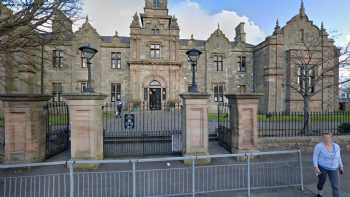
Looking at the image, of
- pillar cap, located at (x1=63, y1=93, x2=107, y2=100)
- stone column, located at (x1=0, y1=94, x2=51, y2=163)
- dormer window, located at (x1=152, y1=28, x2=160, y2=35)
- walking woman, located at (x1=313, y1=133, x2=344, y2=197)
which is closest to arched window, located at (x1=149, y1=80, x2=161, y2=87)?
dormer window, located at (x1=152, y1=28, x2=160, y2=35)

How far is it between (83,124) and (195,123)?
385 cm

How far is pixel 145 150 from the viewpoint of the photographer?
9398 millimetres

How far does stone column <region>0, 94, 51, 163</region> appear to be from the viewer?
291 inches

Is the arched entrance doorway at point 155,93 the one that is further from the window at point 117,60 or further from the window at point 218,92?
the window at point 218,92

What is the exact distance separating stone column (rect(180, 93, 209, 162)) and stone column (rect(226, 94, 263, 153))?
135cm

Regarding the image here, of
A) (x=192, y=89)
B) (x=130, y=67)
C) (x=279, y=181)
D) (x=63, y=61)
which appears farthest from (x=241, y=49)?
(x=279, y=181)

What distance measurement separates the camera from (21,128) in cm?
752

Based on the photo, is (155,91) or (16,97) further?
(155,91)

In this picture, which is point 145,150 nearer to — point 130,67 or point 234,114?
point 234,114

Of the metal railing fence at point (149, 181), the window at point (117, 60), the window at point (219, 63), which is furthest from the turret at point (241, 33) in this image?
the metal railing fence at point (149, 181)

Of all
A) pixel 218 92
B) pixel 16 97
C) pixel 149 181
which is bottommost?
pixel 149 181

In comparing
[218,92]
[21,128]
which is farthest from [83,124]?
[218,92]

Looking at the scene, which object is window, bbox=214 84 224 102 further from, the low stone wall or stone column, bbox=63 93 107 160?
stone column, bbox=63 93 107 160

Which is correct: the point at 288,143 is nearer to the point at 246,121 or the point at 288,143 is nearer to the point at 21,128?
the point at 246,121
